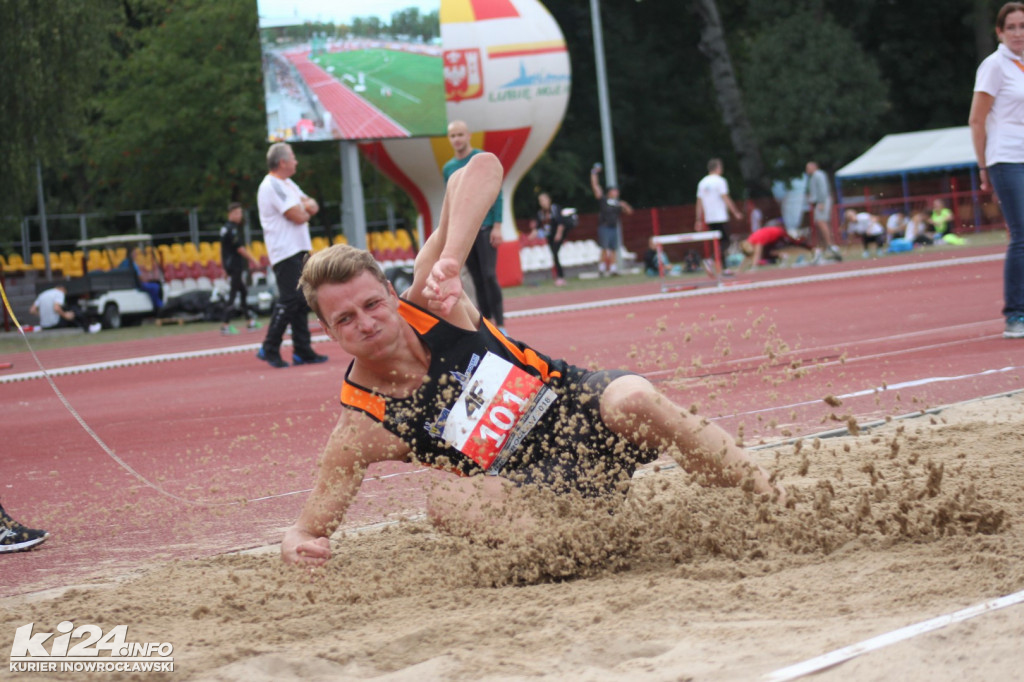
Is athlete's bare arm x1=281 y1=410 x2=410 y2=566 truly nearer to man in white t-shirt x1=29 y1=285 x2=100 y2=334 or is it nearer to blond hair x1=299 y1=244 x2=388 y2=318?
blond hair x1=299 y1=244 x2=388 y2=318

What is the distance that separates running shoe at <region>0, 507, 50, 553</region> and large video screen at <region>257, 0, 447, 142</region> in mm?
19003

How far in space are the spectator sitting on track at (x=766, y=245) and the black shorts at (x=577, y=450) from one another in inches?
829

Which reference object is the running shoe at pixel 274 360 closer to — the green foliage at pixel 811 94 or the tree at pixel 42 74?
the tree at pixel 42 74

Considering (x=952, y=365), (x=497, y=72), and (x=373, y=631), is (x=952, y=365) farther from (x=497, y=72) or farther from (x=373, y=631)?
(x=497, y=72)

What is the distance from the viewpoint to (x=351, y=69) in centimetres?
2464

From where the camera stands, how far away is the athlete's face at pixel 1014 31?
8.72m

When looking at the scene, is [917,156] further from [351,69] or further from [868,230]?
[351,69]

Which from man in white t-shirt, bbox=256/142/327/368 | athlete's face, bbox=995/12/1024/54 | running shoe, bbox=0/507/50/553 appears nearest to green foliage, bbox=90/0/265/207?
man in white t-shirt, bbox=256/142/327/368

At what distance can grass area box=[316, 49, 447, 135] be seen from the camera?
2461cm

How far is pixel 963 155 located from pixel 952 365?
29.8 meters

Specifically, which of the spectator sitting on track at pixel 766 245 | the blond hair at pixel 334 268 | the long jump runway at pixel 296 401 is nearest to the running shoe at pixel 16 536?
the long jump runway at pixel 296 401

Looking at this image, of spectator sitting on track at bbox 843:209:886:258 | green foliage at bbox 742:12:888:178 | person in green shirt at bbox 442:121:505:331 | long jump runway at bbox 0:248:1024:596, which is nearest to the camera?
long jump runway at bbox 0:248:1024:596

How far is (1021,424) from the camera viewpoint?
18.6ft

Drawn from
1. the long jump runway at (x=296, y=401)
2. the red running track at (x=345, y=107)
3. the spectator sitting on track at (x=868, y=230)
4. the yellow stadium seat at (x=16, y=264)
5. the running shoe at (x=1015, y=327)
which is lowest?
the long jump runway at (x=296, y=401)
